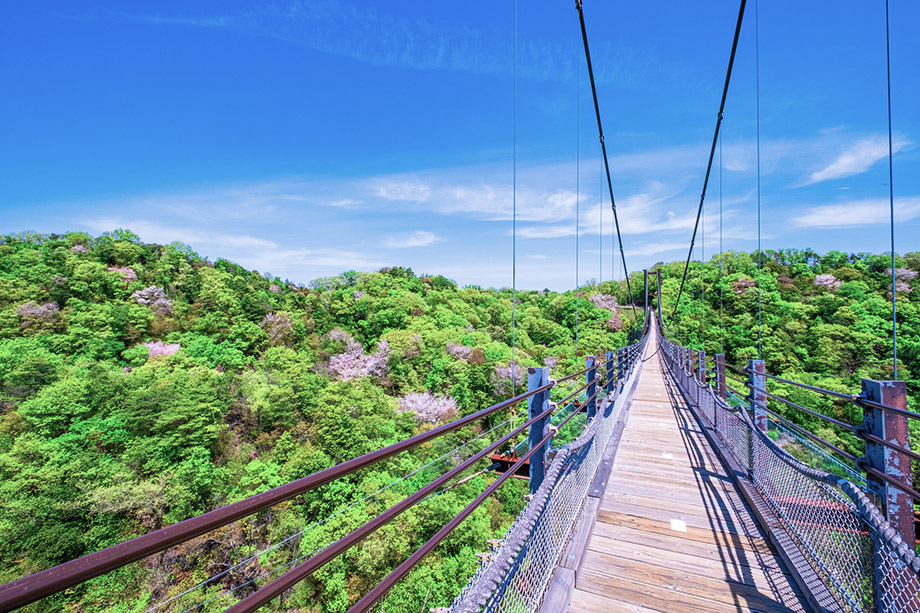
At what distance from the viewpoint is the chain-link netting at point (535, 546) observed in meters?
1.44

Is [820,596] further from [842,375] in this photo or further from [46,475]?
[842,375]

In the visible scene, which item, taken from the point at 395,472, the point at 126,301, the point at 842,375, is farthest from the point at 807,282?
the point at 126,301

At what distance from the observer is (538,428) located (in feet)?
8.09

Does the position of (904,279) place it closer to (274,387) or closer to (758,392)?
(758,392)

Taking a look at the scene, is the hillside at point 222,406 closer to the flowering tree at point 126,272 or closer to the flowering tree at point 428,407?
the flowering tree at point 428,407

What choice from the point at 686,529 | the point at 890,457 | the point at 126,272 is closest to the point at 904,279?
the point at 890,457

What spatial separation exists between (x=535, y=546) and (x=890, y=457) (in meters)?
1.96

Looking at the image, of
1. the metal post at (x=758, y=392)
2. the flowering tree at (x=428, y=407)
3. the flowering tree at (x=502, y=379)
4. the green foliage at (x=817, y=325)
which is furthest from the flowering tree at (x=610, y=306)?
the metal post at (x=758, y=392)

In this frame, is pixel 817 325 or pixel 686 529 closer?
pixel 686 529

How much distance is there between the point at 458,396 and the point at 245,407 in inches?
605

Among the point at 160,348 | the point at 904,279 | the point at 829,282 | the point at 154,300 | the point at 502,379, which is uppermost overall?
the point at 829,282

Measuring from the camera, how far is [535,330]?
41250 millimetres

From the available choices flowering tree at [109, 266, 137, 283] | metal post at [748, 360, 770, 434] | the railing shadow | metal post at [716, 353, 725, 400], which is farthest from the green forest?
metal post at [716, 353, 725, 400]

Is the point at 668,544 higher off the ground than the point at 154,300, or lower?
lower
